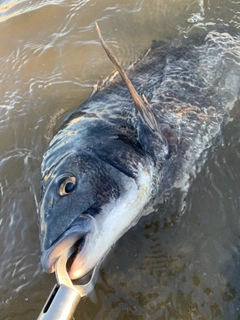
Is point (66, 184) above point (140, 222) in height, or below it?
above

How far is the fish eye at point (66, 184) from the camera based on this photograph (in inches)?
94.2

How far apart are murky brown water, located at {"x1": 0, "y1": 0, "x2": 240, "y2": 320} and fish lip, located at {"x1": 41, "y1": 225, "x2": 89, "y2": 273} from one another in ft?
2.34

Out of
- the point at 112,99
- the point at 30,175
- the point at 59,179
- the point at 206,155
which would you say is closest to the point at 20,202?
the point at 30,175

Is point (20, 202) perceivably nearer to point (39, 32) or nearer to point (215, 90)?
point (215, 90)

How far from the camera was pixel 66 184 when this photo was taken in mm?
2434

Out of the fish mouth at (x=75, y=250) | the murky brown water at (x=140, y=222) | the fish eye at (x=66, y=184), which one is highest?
the fish eye at (x=66, y=184)

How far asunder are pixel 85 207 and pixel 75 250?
0.99ft

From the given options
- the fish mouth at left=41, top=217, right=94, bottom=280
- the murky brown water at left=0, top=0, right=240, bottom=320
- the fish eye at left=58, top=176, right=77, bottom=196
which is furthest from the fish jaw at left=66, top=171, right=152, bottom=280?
the murky brown water at left=0, top=0, right=240, bottom=320

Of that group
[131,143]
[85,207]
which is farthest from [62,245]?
[131,143]

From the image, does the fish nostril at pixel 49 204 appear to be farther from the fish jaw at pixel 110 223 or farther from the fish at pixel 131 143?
the fish jaw at pixel 110 223

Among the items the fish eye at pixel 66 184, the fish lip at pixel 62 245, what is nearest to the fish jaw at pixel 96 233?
the fish lip at pixel 62 245

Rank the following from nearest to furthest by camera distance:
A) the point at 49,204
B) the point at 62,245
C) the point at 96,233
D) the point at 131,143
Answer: the point at 62,245 → the point at 96,233 → the point at 49,204 → the point at 131,143

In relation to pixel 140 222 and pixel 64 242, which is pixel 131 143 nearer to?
pixel 140 222

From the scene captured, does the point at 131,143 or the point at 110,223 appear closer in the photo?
the point at 110,223
